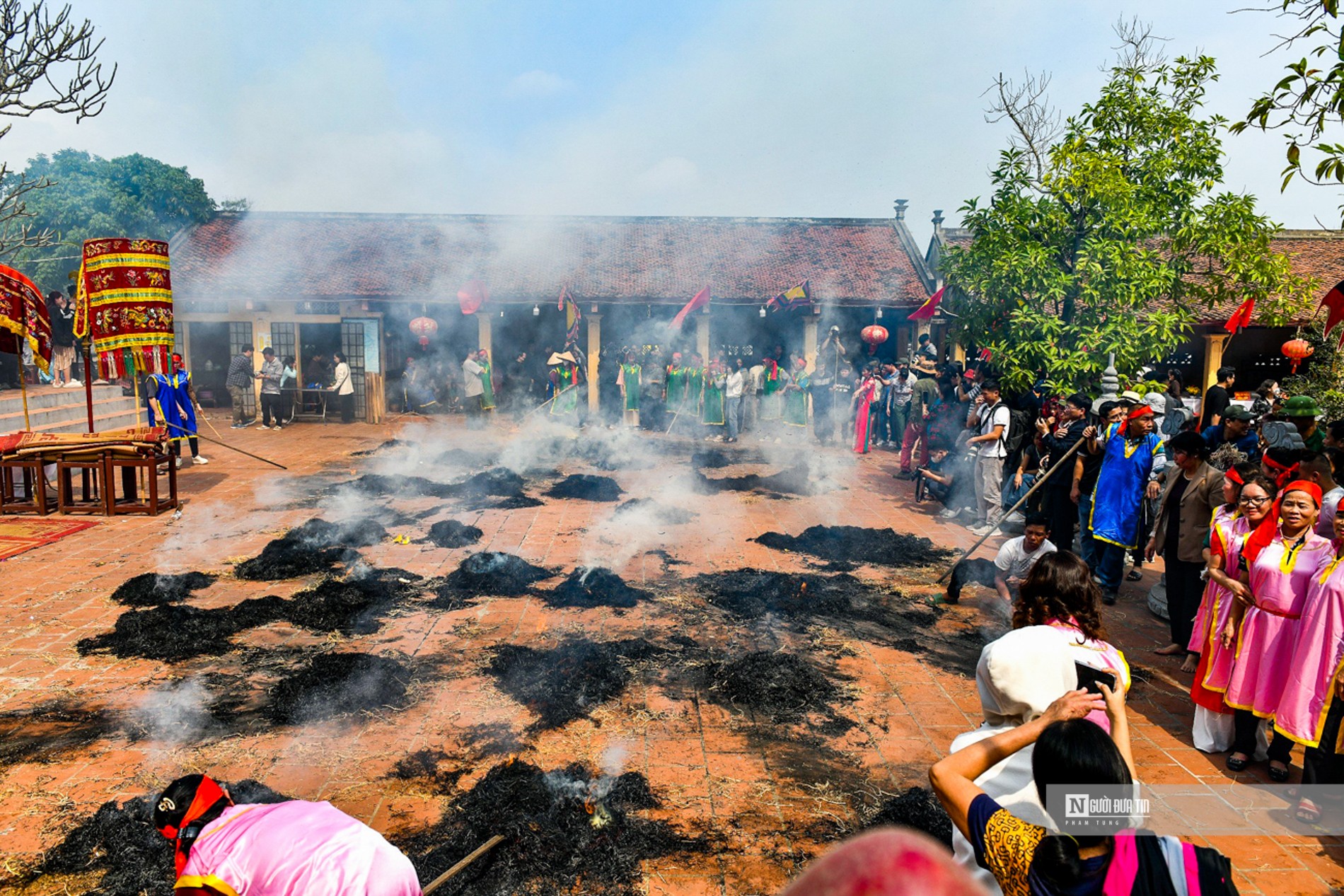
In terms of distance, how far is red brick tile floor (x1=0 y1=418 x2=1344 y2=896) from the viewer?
3.84 meters

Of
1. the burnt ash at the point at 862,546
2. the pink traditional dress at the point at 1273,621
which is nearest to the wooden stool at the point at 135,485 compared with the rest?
the burnt ash at the point at 862,546

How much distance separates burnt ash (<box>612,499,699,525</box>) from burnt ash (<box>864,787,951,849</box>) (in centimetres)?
599

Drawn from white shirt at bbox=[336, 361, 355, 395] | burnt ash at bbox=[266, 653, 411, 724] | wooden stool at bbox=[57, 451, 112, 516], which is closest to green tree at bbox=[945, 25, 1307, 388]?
burnt ash at bbox=[266, 653, 411, 724]

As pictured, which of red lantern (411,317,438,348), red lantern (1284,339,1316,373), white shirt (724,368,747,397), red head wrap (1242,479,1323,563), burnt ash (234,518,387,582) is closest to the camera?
red head wrap (1242,479,1323,563)

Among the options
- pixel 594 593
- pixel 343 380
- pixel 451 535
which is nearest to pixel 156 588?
pixel 451 535

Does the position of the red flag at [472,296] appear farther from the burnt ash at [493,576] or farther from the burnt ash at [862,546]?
the burnt ash at [862,546]

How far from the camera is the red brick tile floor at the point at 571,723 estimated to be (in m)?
3.84

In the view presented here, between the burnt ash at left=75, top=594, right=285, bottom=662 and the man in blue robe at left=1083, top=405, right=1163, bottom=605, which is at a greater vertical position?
the man in blue robe at left=1083, top=405, right=1163, bottom=605

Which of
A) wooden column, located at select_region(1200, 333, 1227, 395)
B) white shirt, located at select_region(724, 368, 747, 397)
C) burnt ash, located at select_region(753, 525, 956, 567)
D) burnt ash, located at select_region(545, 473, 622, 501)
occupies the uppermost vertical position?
wooden column, located at select_region(1200, 333, 1227, 395)

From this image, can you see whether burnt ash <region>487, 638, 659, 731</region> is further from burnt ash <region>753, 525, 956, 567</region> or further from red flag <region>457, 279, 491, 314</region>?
red flag <region>457, 279, 491, 314</region>

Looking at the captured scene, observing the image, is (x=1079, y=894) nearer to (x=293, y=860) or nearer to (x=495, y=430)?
(x=293, y=860)

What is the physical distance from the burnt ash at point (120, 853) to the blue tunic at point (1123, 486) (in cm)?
702

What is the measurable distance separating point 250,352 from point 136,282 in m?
8.86

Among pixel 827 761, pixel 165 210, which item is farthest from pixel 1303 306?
pixel 165 210
